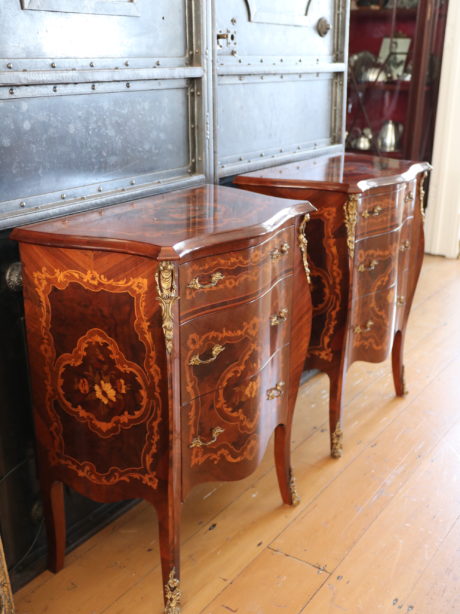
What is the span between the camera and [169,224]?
1.72 m

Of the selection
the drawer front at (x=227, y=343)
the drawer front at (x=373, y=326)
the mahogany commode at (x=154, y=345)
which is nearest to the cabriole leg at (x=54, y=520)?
the mahogany commode at (x=154, y=345)

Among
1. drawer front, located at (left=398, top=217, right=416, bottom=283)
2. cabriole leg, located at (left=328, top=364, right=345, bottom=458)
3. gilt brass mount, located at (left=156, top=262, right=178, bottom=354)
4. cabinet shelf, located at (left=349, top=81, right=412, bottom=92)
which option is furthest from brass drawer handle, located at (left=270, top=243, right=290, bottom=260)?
cabinet shelf, located at (left=349, top=81, right=412, bottom=92)

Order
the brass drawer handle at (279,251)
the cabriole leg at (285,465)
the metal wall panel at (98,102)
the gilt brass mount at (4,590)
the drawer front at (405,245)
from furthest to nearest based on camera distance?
the drawer front at (405,245)
the cabriole leg at (285,465)
the brass drawer handle at (279,251)
the metal wall panel at (98,102)
the gilt brass mount at (4,590)

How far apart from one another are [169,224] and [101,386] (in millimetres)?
435

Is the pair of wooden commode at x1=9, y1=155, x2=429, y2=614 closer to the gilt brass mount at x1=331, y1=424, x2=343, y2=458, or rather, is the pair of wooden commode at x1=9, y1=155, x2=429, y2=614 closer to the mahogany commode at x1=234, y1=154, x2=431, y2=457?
the mahogany commode at x1=234, y1=154, x2=431, y2=457

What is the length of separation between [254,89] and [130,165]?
790mm

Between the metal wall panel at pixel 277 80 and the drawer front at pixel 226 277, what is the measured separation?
0.80 metres

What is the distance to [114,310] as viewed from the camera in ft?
5.29

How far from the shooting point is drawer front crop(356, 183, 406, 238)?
2.36 metres

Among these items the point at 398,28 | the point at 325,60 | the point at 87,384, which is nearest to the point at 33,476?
the point at 87,384

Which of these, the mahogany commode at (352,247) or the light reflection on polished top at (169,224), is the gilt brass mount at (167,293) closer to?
the light reflection on polished top at (169,224)

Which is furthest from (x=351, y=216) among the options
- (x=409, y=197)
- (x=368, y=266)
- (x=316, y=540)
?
(x=316, y=540)

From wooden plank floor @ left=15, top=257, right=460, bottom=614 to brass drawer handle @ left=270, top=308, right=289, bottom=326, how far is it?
0.70 metres

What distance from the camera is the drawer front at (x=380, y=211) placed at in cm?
236
